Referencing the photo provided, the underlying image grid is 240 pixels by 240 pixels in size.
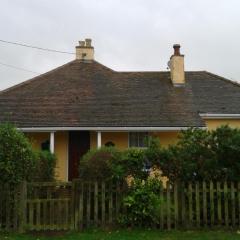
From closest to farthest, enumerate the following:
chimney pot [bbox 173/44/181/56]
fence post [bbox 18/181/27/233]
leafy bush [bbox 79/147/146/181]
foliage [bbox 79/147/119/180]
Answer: fence post [bbox 18/181/27/233] → leafy bush [bbox 79/147/146/181] → foliage [bbox 79/147/119/180] → chimney pot [bbox 173/44/181/56]

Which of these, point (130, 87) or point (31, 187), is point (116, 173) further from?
point (130, 87)

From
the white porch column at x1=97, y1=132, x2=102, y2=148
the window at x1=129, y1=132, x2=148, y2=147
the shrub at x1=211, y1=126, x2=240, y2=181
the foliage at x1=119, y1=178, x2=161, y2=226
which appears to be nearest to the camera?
the foliage at x1=119, y1=178, x2=161, y2=226

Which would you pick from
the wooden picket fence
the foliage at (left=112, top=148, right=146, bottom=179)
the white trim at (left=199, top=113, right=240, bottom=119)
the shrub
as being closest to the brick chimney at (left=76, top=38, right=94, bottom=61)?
the white trim at (left=199, top=113, right=240, bottom=119)

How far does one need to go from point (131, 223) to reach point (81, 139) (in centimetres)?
1028

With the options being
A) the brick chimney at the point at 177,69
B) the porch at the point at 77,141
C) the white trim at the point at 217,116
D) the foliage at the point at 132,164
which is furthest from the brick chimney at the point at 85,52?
the foliage at the point at 132,164

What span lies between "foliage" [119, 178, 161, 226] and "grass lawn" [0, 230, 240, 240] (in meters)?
0.34

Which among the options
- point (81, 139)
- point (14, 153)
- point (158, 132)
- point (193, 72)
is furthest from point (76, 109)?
point (14, 153)

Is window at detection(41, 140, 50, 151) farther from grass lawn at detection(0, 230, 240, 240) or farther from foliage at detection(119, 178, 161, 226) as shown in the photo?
grass lawn at detection(0, 230, 240, 240)

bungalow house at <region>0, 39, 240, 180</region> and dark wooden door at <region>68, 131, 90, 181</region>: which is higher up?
bungalow house at <region>0, 39, 240, 180</region>

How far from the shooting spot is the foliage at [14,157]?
12195 mm

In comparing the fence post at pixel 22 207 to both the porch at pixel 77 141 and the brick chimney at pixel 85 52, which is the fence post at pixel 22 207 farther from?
the brick chimney at pixel 85 52

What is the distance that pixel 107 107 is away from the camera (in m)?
22.7

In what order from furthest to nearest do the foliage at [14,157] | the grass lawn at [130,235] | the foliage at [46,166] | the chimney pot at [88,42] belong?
the chimney pot at [88,42]
the foliage at [46,166]
the foliage at [14,157]
the grass lawn at [130,235]

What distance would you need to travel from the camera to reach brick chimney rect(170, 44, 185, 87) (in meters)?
25.5
